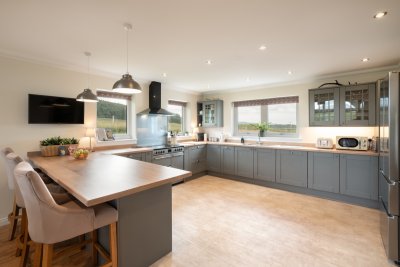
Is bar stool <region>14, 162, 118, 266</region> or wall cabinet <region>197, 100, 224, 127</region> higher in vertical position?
wall cabinet <region>197, 100, 224, 127</region>

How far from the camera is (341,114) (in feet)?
12.3

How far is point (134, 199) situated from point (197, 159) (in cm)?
345

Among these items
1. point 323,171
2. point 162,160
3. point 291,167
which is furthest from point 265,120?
point 162,160

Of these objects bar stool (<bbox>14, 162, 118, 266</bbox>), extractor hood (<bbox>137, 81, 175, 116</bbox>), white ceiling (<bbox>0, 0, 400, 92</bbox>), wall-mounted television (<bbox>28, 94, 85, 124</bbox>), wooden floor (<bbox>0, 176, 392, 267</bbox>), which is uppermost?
white ceiling (<bbox>0, 0, 400, 92</bbox>)

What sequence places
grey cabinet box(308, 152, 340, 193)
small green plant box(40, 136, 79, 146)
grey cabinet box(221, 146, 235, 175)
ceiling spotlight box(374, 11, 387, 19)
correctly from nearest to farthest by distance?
1. ceiling spotlight box(374, 11, 387, 19)
2. small green plant box(40, 136, 79, 146)
3. grey cabinet box(308, 152, 340, 193)
4. grey cabinet box(221, 146, 235, 175)

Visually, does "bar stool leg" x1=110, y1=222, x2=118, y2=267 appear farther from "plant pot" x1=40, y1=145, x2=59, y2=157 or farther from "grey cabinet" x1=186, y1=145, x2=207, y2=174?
"grey cabinet" x1=186, y1=145, x2=207, y2=174

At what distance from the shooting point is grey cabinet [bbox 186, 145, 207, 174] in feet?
16.5

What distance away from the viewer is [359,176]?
3377 millimetres

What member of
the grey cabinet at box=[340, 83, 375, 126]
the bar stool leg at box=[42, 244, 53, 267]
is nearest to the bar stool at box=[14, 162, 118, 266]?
the bar stool leg at box=[42, 244, 53, 267]

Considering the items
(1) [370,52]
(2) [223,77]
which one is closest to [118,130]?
(2) [223,77]

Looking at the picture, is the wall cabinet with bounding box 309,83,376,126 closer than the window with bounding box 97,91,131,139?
Yes

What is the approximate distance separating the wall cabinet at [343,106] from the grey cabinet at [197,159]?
2656mm

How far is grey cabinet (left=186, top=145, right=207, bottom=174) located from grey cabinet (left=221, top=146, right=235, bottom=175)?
55 cm

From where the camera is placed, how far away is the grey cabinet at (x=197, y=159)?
5027 mm
